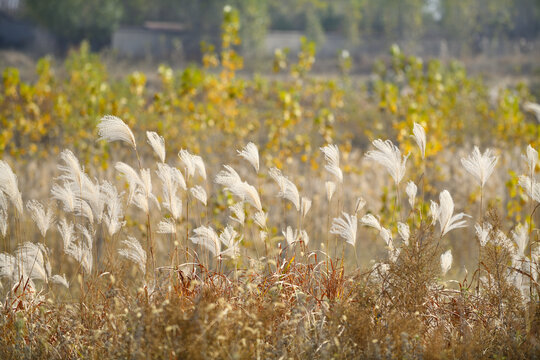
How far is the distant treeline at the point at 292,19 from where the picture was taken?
88.6 feet

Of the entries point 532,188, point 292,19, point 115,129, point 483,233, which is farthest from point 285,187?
point 292,19

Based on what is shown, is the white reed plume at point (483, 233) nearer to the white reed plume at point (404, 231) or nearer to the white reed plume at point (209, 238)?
the white reed plume at point (404, 231)

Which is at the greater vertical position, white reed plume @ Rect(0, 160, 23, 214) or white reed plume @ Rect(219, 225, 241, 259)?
white reed plume @ Rect(0, 160, 23, 214)

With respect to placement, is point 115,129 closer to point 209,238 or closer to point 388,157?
point 209,238

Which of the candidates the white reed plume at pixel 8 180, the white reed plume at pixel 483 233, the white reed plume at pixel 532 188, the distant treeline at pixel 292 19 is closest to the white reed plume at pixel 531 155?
the white reed plume at pixel 532 188

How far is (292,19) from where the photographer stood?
3856cm

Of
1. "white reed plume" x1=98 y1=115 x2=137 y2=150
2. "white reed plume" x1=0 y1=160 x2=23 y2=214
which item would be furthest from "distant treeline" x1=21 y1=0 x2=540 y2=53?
"white reed plume" x1=0 y1=160 x2=23 y2=214

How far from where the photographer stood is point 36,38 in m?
32.2

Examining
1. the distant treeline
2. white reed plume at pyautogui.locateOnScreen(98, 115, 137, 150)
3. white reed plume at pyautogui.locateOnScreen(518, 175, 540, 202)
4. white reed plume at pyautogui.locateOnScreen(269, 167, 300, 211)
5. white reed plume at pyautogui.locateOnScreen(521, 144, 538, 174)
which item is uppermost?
the distant treeline

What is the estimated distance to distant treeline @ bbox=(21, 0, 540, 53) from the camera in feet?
88.6

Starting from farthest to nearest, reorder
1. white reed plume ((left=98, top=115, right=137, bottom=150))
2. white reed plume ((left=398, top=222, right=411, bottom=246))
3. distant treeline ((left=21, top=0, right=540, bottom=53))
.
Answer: distant treeline ((left=21, top=0, right=540, bottom=53)), white reed plume ((left=398, top=222, right=411, bottom=246)), white reed plume ((left=98, top=115, right=137, bottom=150))

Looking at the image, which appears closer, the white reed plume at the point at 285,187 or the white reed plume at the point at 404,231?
the white reed plume at the point at 285,187

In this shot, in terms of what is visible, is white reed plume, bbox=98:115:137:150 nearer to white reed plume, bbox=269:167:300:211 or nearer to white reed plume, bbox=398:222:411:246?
white reed plume, bbox=269:167:300:211

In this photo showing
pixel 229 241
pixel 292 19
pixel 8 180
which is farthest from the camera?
pixel 292 19
